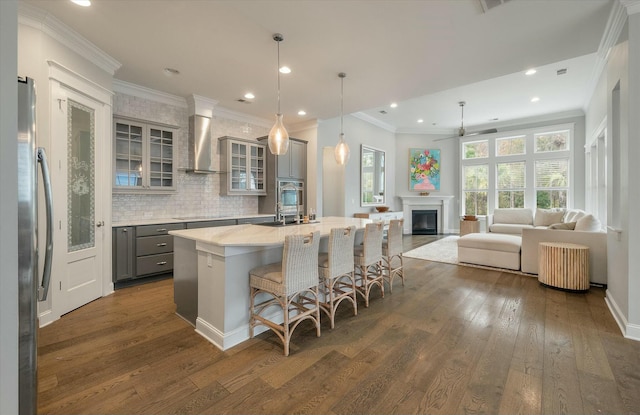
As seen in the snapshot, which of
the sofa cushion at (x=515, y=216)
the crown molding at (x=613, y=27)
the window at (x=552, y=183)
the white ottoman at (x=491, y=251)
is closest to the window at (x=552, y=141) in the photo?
the window at (x=552, y=183)

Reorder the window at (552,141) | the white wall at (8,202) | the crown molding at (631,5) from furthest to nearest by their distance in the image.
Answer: the window at (552,141) → the crown molding at (631,5) → the white wall at (8,202)

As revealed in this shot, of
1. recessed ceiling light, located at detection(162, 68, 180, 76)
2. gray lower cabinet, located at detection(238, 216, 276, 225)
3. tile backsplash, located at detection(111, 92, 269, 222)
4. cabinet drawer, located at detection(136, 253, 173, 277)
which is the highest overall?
recessed ceiling light, located at detection(162, 68, 180, 76)

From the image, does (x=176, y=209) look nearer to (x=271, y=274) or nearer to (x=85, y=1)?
(x=85, y=1)

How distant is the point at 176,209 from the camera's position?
4.90 m

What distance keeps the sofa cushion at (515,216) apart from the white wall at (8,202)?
8.67 metres

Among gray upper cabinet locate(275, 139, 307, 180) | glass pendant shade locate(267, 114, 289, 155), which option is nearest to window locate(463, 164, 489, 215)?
gray upper cabinet locate(275, 139, 307, 180)

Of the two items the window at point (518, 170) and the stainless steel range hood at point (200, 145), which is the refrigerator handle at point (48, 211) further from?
the window at point (518, 170)

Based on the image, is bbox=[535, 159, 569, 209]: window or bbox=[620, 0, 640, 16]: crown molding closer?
bbox=[620, 0, 640, 16]: crown molding

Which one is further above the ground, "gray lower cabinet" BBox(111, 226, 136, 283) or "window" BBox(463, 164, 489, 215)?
"window" BBox(463, 164, 489, 215)

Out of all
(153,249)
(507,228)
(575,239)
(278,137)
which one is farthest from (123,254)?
(507,228)

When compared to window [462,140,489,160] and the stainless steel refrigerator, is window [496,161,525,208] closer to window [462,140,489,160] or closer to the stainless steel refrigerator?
window [462,140,489,160]

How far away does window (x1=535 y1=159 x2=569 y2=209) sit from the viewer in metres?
7.30

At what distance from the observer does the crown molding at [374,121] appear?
7.13 metres

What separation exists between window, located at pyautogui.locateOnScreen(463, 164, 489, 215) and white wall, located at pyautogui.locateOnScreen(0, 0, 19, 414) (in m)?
9.72
